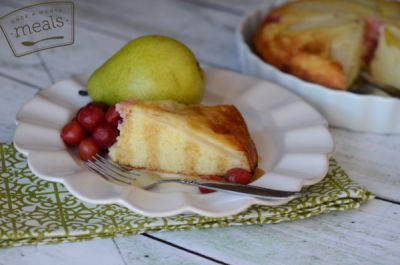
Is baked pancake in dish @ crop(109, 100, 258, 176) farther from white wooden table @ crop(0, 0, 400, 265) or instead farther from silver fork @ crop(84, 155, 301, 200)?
white wooden table @ crop(0, 0, 400, 265)

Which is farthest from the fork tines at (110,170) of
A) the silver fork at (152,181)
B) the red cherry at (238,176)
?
the red cherry at (238,176)

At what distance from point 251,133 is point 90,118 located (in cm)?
46

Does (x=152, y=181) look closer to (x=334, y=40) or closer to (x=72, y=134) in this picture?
(x=72, y=134)

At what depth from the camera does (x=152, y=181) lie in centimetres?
121

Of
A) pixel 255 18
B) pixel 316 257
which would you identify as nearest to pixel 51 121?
pixel 316 257

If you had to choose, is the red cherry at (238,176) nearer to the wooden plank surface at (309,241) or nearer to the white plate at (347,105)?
the wooden plank surface at (309,241)

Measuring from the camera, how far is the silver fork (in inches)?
41.1

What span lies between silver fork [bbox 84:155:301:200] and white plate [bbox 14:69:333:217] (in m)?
0.02

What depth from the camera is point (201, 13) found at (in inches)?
96.3

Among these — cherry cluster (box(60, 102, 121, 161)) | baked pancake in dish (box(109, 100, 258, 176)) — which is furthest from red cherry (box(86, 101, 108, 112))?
baked pancake in dish (box(109, 100, 258, 176))

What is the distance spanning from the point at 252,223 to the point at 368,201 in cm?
32

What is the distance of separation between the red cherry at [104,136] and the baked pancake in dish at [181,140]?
21 millimetres

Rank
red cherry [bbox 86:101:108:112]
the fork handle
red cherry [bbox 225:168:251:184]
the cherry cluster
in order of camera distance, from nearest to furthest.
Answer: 1. the fork handle
2. red cherry [bbox 225:168:251:184]
3. the cherry cluster
4. red cherry [bbox 86:101:108:112]

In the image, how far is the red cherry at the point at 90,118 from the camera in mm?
1332
